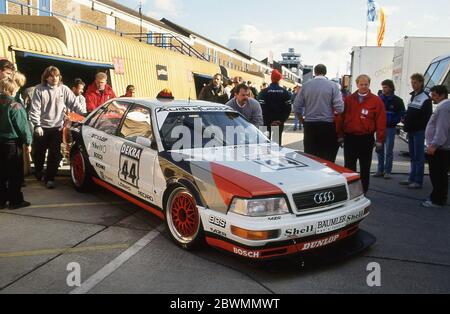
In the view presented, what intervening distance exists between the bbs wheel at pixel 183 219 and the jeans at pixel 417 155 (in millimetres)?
4660

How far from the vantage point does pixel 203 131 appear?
4.67 metres

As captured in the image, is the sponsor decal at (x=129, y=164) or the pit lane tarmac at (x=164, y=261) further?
the sponsor decal at (x=129, y=164)

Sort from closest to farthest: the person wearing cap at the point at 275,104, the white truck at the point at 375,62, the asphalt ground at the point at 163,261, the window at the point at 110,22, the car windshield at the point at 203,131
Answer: the asphalt ground at the point at 163,261
the car windshield at the point at 203,131
the person wearing cap at the point at 275,104
the white truck at the point at 375,62
the window at the point at 110,22

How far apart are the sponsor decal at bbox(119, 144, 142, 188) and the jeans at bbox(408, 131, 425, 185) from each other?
A: 4.79 meters

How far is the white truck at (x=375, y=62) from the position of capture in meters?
15.9

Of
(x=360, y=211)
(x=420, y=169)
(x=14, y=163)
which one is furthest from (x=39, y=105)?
(x=420, y=169)

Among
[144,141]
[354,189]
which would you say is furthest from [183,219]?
[354,189]

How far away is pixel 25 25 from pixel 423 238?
12699 mm

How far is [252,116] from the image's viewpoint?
675cm

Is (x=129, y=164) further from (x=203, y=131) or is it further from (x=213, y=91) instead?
(x=213, y=91)

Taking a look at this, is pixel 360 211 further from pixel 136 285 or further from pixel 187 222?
pixel 136 285

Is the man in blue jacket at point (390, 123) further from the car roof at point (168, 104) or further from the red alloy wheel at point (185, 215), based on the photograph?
the red alloy wheel at point (185, 215)

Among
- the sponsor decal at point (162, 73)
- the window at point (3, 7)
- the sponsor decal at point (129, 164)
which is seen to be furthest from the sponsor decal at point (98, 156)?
the window at point (3, 7)

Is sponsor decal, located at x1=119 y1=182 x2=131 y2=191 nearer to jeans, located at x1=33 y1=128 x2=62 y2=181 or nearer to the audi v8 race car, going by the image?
the audi v8 race car
